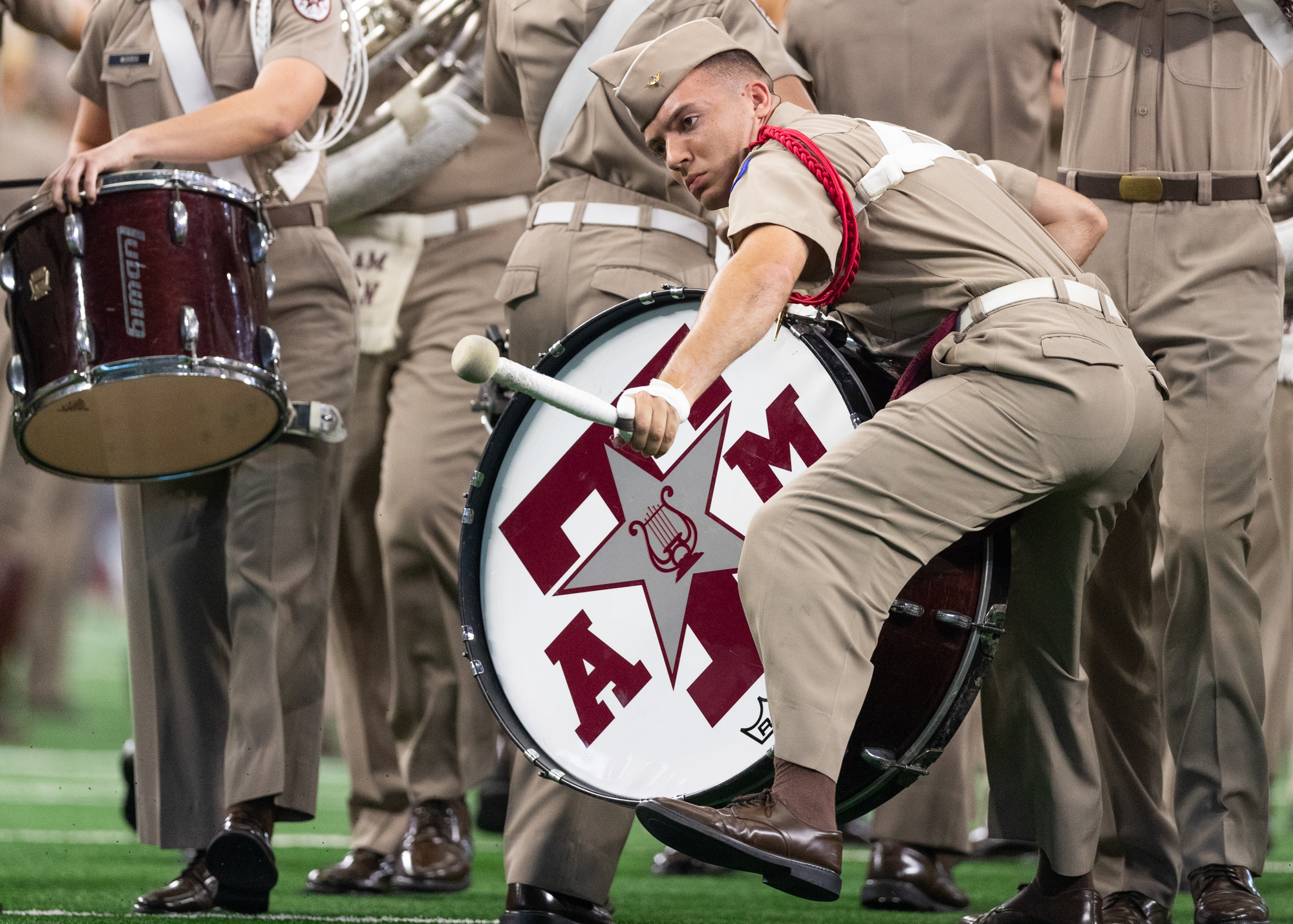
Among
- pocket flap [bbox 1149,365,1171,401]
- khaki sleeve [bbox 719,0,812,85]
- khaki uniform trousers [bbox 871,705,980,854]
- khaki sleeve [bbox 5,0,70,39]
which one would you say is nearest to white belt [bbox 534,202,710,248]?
khaki sleeve [bbox 719,0,812,85]

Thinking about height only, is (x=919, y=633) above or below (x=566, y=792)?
above

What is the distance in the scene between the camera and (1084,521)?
2.98 meters

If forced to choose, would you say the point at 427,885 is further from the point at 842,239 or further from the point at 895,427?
the point at 842,239

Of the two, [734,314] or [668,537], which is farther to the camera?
[668,537]

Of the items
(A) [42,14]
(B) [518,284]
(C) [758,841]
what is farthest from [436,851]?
(A) [42,14]

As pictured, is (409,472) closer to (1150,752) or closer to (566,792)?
(566,792)

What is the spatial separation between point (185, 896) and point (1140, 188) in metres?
2.47

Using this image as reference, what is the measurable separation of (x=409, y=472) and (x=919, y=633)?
208cm

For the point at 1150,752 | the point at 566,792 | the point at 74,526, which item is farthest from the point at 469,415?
the point at 74,526

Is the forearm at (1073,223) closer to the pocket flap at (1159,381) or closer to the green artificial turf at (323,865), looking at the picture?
the pocket flap at (1159,381)

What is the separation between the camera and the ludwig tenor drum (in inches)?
134

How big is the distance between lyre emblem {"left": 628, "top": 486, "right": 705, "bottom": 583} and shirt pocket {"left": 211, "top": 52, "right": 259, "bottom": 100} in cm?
157

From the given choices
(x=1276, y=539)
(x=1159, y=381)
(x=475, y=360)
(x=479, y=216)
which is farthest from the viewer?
(x=1276, y=539)

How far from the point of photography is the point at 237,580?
12.8 feet
